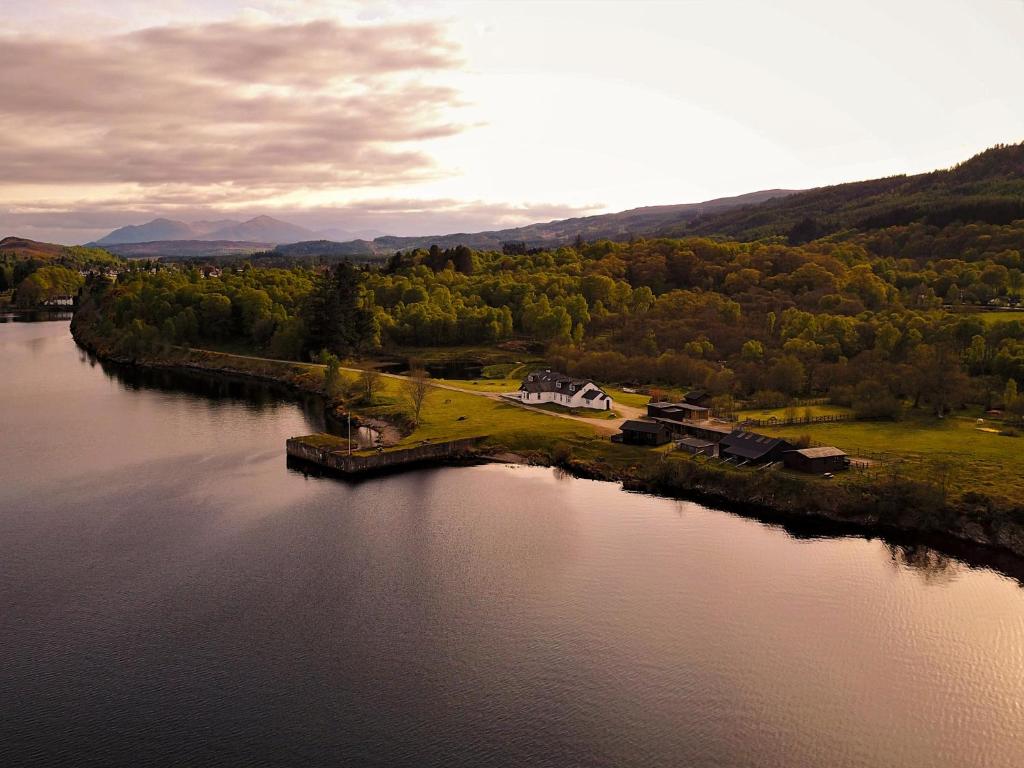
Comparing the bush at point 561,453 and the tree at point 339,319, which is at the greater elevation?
the tree at point 339,319

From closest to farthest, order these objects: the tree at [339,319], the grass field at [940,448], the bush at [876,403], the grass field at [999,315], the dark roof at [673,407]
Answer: the grass field at [940,448], the bush at [876,403], the dark roof at [673,407], the grass field at [999,315], the tree at [339,319]

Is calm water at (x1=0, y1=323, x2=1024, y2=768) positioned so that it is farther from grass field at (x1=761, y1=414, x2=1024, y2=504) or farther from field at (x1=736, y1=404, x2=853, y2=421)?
field at (x1=736, y1=404, x2=853, y2=421)

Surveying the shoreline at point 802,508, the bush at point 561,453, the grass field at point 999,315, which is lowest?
the shoreline at point 802,508

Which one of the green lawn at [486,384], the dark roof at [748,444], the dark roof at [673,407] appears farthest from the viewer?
the green lawn at [486,384]

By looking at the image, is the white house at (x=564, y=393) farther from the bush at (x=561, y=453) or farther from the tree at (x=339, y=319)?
the tree at (x=339, y=319)

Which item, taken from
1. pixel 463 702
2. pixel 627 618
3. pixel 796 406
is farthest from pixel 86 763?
pixel 796 406

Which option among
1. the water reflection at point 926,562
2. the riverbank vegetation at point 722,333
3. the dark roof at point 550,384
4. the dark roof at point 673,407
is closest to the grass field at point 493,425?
the riverbank vegetation at point 722,333

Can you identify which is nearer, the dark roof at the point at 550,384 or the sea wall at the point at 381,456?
the sea wall at the point at 381,456
